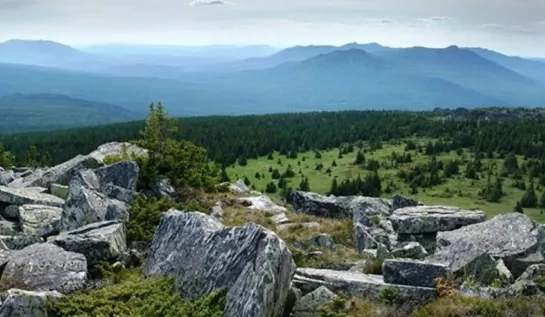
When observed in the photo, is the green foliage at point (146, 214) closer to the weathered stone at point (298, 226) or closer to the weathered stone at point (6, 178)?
the weathered stone at point (298, 226)

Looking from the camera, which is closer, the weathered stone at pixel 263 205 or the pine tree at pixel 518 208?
the weathered stone at pixel 263 205

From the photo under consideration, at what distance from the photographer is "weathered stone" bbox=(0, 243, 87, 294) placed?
16531 mm

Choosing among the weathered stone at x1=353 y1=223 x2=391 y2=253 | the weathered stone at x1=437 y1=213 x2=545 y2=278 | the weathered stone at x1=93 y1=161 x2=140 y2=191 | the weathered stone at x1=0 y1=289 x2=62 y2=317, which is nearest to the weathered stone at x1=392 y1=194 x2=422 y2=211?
the weathered stone at x1=353 y1=223 x2=391 y2=253

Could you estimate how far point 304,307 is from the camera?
587 inches

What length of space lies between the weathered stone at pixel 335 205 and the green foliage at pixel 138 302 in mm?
18228

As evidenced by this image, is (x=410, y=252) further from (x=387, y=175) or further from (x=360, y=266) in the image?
(x=387, y=175)

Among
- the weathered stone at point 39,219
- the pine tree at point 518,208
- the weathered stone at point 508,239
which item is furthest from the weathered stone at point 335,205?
the pine tree at point 518,208

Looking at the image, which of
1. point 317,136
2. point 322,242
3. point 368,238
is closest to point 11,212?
point 322,242

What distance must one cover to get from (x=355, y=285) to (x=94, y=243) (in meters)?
8.57

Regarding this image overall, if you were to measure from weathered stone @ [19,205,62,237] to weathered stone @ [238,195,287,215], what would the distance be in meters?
10.1

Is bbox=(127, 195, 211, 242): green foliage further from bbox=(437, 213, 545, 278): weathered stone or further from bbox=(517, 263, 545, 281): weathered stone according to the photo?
bbox=(517, 263, 545, 281): weathered stone

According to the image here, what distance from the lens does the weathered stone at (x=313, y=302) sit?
14.8 meters

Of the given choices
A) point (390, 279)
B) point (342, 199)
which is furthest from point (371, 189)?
point (390, 279)

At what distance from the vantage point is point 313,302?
1504cm
